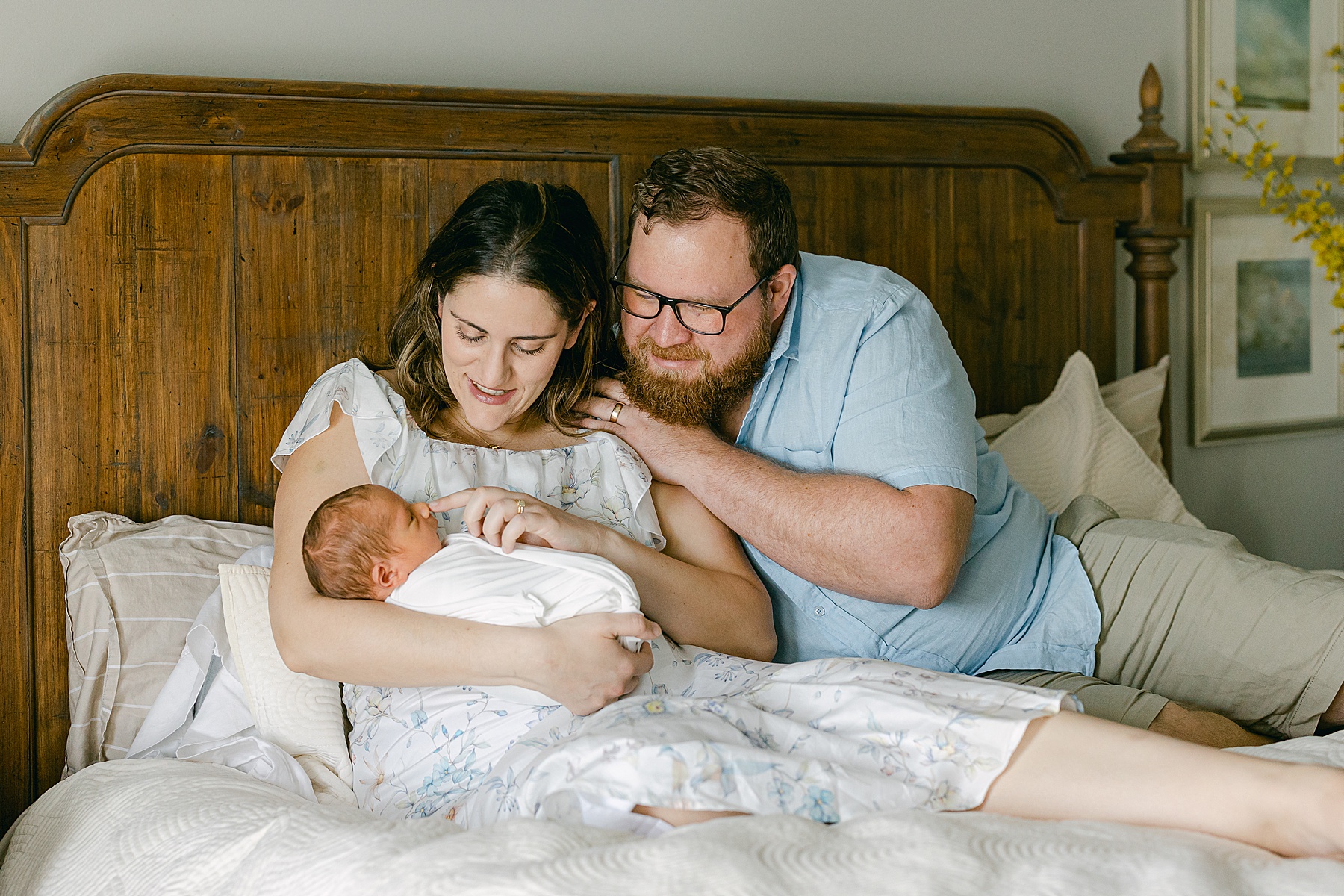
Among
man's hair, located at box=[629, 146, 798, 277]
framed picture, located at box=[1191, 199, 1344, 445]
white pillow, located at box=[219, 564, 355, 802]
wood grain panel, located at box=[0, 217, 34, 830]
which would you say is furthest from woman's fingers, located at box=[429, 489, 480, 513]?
framed picture, located at box=[1191, 199, 1344, 445]

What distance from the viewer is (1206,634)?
1761mm

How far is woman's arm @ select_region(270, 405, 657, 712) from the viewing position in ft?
4.49

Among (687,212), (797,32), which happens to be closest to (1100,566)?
(687,212)

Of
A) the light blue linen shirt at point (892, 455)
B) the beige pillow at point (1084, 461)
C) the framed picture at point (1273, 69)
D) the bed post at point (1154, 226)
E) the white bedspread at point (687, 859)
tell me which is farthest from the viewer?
the framed picture at point (1273, 69)

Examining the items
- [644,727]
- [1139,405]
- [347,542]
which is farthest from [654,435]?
[1139,405]

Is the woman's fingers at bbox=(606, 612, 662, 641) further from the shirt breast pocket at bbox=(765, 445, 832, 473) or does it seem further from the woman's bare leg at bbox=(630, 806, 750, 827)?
the shirt breast pocket at bbox=(765, 445, 832, 473)

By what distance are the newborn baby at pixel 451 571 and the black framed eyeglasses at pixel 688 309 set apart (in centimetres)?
47

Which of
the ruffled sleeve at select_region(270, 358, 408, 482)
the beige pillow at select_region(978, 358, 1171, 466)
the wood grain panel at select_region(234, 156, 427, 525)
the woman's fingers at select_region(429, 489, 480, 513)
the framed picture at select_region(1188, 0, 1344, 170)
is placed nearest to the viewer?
the woman's fingers at select_region(429, 489, 480, 513)

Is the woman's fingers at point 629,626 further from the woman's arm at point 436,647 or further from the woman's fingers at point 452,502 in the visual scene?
the woman's fingers at point 452,502

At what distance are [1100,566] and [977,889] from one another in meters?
1.06

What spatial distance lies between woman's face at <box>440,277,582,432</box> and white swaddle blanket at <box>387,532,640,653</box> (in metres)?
0.30

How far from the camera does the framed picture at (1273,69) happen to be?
2.83 meters

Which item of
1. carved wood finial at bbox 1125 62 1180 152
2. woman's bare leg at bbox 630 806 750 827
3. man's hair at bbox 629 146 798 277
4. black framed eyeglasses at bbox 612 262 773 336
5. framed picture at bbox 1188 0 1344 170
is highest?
framed picture at bbox 1188 0 1344 170

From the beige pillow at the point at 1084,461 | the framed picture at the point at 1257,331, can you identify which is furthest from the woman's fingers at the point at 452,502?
the framed picture at the point at 1257,331
